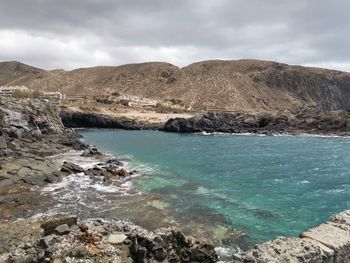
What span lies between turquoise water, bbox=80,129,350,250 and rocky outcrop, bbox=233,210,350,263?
421 inches

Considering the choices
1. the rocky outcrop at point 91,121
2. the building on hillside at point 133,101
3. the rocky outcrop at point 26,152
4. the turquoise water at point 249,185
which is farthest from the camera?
the building on hillside at point 133,101

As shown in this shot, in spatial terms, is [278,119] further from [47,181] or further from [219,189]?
[47,181]

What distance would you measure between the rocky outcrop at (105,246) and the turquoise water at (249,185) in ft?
21.9

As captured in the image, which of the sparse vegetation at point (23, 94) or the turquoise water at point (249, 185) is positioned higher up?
the sparse vegetation at point (23, 94)

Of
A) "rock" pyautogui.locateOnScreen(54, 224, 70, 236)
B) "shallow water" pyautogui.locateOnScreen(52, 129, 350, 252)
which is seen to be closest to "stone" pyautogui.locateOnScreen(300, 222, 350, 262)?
"rock" pyautogui.locateOnScreen(54, 224, 70, 236)

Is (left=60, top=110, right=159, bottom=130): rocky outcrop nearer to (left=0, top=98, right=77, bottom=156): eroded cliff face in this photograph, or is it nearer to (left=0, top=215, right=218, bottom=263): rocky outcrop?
(left=0, top=98, right=77, bottom=156): eroded cliff face

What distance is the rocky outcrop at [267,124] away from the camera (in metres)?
105

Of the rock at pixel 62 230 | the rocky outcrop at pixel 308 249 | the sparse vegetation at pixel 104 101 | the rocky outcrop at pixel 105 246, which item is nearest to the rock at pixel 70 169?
the rocky outcrop at pixel 105 246

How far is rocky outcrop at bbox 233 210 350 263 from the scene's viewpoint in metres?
9.47

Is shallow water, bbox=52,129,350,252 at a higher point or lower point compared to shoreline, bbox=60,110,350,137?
lower

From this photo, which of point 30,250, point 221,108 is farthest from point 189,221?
point 221,108

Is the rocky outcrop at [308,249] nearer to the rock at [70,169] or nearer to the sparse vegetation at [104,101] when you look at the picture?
the rock at [70,169]

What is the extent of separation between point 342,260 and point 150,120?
118 m

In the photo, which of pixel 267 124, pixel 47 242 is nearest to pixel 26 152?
pixel 47 242
